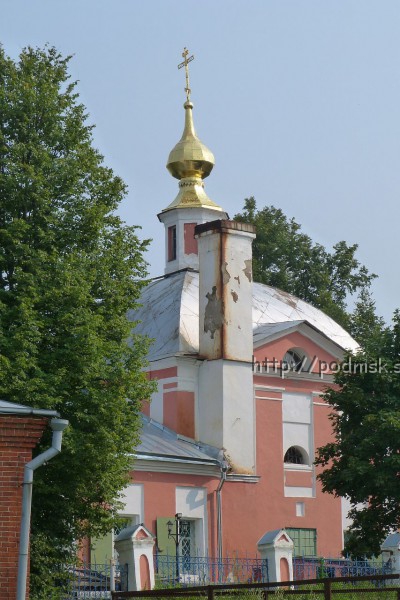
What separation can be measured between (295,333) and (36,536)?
527 inches

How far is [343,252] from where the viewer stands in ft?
137

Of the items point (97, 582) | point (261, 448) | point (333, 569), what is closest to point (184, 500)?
point (261, 448)

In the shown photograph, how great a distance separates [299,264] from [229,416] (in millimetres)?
→ 15301

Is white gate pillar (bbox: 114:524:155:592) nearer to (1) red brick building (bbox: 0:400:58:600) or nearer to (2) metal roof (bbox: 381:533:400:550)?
(1) red brick building (bbox: 0:400:58:600)

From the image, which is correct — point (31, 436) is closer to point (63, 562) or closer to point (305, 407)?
point (63, 562)

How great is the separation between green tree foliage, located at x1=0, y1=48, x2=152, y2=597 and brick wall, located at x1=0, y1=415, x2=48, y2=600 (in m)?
4.54

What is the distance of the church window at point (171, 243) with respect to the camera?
33.7 metres

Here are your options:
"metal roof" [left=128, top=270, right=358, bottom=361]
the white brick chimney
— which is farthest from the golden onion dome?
the white brick chimney

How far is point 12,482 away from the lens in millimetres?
11617

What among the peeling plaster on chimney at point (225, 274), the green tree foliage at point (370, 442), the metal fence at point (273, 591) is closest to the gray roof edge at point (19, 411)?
the metal fence at point (273, 591)

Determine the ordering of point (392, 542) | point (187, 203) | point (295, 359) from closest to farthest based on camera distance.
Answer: point (392, 542) < point (295, 359) < point (187, 203)

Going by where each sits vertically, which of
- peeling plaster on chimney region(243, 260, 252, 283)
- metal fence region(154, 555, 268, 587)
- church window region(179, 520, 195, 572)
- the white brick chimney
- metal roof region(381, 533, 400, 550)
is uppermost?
peeling plaster on chimney region(243, 260, 252, 283)

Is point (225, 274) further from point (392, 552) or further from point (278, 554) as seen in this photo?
point (278, 554)

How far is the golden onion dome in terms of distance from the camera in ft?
111
